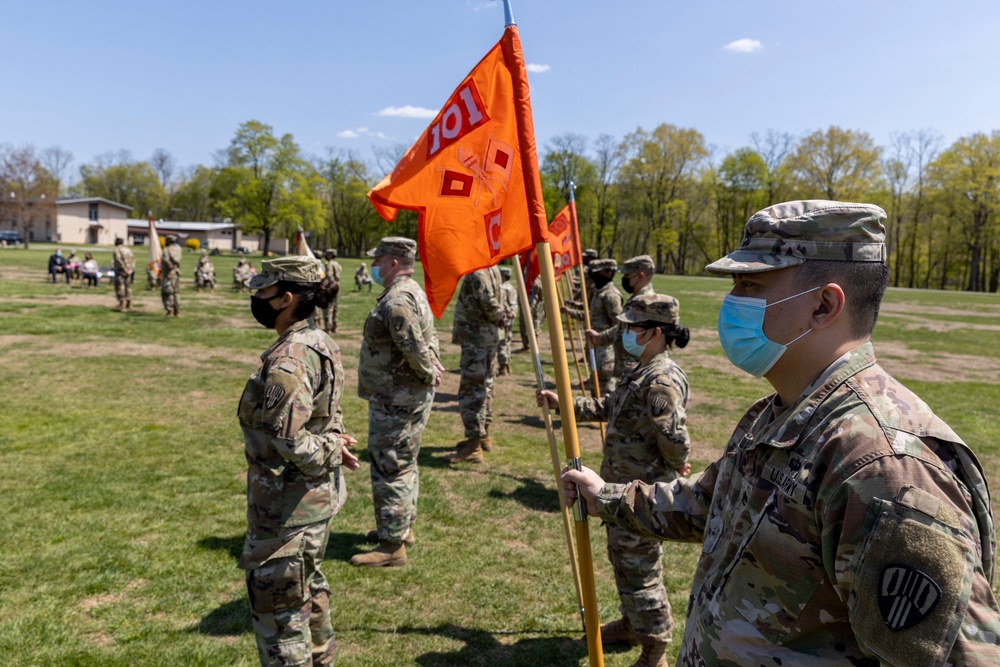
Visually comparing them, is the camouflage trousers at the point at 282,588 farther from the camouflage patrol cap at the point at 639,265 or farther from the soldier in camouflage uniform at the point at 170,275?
the soldier in camouflage uniform at the point at 170,275

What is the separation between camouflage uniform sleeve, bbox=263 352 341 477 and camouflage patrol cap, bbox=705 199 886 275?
2.36 metres

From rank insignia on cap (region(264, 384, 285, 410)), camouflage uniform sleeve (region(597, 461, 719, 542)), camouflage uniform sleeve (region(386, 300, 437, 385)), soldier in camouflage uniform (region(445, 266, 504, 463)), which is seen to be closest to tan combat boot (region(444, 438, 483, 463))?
soldier in camouflage uniform (region(445, 266, 504, 463))

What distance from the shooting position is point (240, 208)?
241 ft

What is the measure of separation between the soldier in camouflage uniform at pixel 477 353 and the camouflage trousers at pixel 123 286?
1599 cm

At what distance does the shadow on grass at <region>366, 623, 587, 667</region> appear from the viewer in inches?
173

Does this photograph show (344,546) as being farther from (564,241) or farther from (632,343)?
(564,241)

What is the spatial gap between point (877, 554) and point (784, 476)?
336 mm

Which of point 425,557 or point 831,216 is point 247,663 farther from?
point 831,216

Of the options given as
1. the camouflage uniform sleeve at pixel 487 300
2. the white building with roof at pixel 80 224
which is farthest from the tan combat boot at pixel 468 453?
the white building with roof at pixel 80 224

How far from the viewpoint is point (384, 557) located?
5.65 meters

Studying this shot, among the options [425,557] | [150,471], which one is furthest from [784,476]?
[150,471]

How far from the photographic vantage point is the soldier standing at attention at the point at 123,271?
65.6 ft

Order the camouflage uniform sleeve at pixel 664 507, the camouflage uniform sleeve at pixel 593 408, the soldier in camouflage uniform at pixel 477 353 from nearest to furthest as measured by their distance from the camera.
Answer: the camouflage uniform sleeve at pixel 664 507 → the camouflage uniform sleeve at pixel 593 408 → the soldier in camouflage uniform at pixel 477 353

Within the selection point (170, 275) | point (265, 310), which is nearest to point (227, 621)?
point (265, 310)
